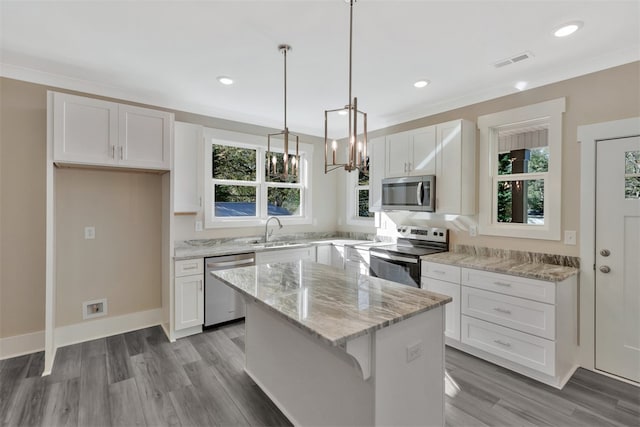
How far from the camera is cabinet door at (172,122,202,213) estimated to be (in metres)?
3.45

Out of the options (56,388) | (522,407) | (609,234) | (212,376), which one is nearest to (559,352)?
(522,407)

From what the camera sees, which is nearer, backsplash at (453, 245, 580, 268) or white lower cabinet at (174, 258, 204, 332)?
backsplash at (453, 245, 580, 268)

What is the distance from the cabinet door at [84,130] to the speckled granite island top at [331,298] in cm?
178

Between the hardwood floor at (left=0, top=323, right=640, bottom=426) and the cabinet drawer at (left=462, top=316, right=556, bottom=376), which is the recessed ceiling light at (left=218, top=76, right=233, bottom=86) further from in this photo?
the cabinet drawer at (left=462, top=316, right=556, bottom=376)

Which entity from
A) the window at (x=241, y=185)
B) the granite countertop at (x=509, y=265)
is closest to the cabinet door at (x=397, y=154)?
the granite countertop at (x=509, y=265)

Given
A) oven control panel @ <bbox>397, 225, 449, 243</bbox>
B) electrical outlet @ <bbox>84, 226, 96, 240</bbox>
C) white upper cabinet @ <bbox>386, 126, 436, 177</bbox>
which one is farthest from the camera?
oven control panel @ <bbox>397, 225, 449, 243</bbox>

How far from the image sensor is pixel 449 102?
357 cm

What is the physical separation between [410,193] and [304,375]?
7.58ft

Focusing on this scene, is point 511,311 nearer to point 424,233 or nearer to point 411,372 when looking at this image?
point 424,233

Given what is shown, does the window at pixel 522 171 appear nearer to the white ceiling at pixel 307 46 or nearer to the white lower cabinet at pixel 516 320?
the white ceiling at pixel 307 46

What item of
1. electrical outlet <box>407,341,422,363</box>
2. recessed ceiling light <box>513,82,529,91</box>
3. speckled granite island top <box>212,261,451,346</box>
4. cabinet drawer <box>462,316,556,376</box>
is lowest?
cabinet drawer <box>462,316,556,376</box>

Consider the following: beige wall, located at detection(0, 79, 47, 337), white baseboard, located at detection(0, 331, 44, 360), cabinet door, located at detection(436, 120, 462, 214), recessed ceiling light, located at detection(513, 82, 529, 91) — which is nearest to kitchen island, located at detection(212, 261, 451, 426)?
cabinet door, located at detection(436, 120, 462, 214)

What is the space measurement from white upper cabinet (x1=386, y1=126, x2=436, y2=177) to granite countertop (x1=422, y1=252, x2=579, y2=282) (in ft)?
3.16

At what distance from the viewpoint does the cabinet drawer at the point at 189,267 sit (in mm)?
3250
